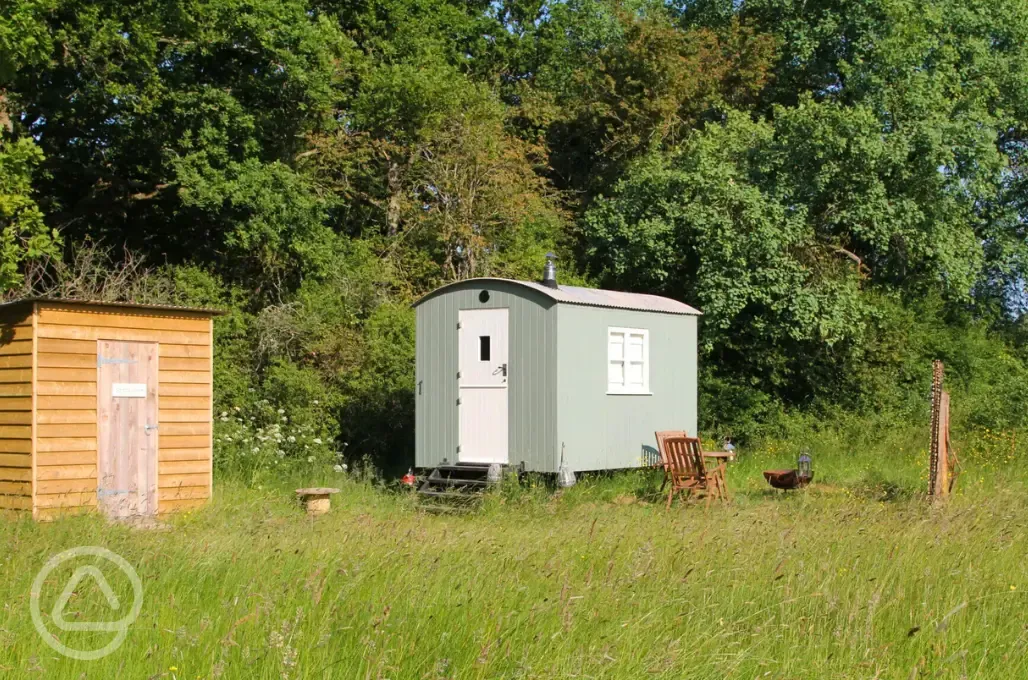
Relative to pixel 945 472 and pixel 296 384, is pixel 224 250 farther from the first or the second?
pixel 945 472

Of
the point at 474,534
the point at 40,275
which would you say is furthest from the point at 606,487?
the point at 40,275

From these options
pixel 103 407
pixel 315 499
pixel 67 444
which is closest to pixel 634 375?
pixel 315 499

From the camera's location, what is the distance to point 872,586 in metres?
6.42

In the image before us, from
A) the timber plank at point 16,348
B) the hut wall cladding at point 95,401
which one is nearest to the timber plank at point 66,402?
the hut wall cladding at point 95,401

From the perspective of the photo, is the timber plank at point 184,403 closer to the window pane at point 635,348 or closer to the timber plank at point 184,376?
the timber plank at point 184,376

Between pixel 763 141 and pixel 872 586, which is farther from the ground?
pixel 763 141

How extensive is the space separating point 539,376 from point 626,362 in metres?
1.62

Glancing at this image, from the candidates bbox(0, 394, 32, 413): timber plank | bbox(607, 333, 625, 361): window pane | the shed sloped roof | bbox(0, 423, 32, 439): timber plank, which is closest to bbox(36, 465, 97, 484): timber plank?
bbox(0, 423, 32, 439): timber plank

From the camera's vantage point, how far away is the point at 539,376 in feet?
47.0

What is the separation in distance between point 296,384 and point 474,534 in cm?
1003

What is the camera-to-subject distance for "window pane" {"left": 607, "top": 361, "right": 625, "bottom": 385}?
49.9 ft

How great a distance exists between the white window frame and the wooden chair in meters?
1.75

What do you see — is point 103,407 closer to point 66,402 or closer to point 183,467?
point 66,402

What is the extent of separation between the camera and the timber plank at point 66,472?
1125 centimetres
